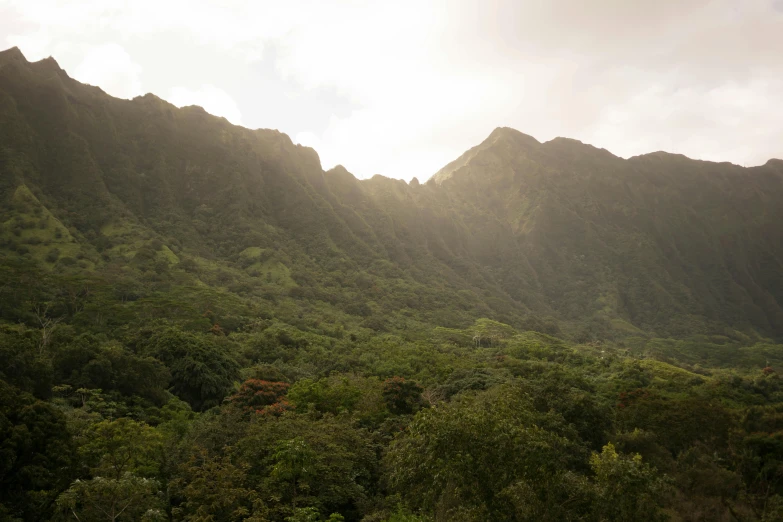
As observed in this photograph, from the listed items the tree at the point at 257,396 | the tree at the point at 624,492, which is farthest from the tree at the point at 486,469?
the tree at the point at 257,396

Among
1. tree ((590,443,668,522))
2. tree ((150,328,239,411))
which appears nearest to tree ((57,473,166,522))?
tree ((590,443,668,522))

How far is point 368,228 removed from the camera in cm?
12162

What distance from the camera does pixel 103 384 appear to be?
33.6 meters

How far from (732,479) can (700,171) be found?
20546 centimetres

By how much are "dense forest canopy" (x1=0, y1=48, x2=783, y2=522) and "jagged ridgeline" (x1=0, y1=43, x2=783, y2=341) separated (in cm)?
66

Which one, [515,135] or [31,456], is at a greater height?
[515,135]

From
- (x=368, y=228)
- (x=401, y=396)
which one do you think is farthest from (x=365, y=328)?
(x=368, y=228)

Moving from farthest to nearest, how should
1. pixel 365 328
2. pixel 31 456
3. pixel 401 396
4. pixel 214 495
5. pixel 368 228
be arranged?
pixel 368 228
pixel 365 328
pixel 401 396
pixel 31 456
pixel 214 495

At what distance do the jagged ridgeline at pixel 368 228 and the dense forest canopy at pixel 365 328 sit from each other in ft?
2.16

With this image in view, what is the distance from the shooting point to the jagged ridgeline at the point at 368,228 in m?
76.2

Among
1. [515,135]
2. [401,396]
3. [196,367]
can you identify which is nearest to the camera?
[401,396]

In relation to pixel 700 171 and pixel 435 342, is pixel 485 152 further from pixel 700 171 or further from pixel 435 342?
pixel 435 342

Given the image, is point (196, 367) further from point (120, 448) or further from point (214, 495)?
point (214, 495)

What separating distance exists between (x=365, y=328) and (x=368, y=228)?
54597 millimetres
